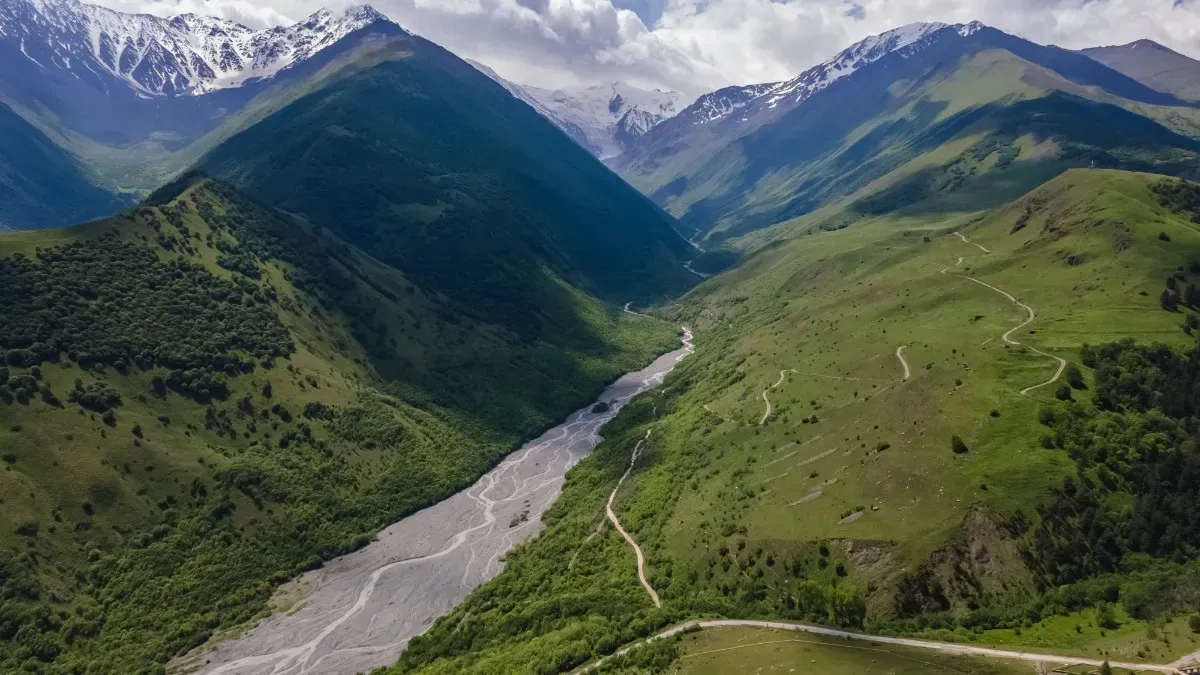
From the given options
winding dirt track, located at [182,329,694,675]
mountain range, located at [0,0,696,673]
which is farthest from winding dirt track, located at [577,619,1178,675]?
mountain range, located at [0,0,696,673]

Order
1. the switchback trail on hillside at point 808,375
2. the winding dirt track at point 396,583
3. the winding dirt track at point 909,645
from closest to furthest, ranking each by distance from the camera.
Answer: the winding dirt track at point 909,645 → the winding dirt track at point 396,583 → the switchback trail on hillside at point 808,375

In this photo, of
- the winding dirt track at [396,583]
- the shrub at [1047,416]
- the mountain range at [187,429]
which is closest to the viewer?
the shrub at [1047,416]

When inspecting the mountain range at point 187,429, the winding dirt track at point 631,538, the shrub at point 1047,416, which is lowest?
the winding dirt track at point 631,538

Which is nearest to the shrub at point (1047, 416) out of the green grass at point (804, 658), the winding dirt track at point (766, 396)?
the green grass at point (804, 658)

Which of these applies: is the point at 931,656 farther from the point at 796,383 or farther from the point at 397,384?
the point at 397,384

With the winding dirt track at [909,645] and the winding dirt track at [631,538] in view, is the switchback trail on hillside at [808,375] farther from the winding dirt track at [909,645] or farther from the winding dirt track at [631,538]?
the winding dirt track at [909,645]

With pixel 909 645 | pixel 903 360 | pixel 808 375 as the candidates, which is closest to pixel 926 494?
pixel 909 645

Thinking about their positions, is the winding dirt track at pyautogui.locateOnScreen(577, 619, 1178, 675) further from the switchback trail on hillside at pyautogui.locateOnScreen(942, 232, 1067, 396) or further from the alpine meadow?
the switchback trail on hillside at pyautogui.locateOnScreen(942, 232, 1067, 396)

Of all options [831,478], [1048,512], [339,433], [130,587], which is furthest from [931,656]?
[339,433]
